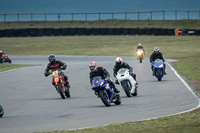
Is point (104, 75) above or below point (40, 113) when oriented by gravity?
above

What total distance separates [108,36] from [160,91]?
49.8m

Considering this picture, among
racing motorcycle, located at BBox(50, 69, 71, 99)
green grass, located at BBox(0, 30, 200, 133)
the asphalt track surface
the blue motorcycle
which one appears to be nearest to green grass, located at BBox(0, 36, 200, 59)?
green grass, located at BBox(0, 30, 200, 133)

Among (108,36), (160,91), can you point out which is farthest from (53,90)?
(108,36)

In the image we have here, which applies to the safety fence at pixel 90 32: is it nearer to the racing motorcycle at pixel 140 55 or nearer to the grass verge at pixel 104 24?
the grass verge at pixel 104 24

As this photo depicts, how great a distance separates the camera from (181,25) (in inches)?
2825

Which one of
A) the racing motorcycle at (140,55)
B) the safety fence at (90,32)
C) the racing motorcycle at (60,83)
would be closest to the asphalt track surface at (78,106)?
the racing motorcycle at (60,83)

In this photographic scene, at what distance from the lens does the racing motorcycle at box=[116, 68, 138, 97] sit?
1588 cm

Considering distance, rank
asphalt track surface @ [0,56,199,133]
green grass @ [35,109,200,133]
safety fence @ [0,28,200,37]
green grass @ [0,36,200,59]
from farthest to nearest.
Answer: safety fence @ [0,28,200,37], green grass @ [0,36,200,59], asphalt track surface @ [0,56,199,133], green grass @ [35,109,200,133]

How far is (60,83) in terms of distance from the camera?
16.1 metres

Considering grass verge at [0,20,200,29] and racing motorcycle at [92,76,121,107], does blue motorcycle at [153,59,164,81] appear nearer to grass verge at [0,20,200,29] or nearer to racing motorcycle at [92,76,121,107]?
racing motorcycle at [92,76,121,107]

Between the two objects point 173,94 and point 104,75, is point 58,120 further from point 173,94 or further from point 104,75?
point 173,94

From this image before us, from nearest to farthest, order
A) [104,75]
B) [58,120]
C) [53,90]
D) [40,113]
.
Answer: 1. [58,120]
2. [40,113]
3. [104,75]
4. [53,90]

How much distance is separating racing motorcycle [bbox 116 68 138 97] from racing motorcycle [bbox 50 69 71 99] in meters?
1.84

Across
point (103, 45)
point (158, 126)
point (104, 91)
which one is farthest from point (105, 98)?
point (103, 45)
